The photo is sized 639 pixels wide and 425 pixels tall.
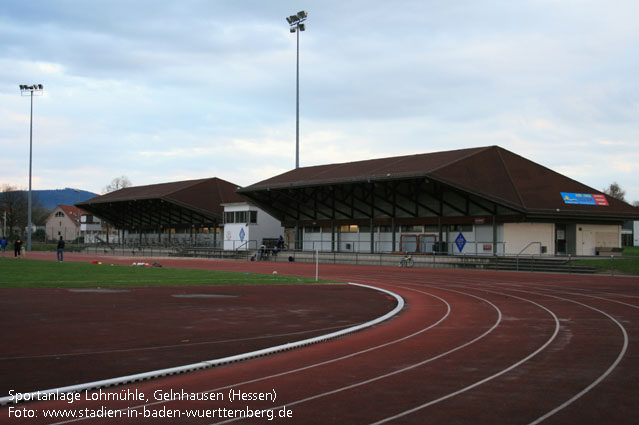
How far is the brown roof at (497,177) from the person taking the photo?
1750 inches

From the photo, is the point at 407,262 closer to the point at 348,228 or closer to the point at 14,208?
the point at 348,228

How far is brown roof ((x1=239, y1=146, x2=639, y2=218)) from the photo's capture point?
4444cm

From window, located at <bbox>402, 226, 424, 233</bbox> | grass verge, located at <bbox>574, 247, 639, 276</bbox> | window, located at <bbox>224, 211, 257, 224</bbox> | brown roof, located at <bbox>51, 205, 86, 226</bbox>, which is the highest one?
brown roof, located at <bbox>51, 205, 86, 226</bbox>

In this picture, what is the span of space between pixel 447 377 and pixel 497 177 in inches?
1625

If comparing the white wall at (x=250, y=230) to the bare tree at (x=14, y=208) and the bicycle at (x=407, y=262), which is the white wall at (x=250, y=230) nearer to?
the bicycle at (x=407, y=262)

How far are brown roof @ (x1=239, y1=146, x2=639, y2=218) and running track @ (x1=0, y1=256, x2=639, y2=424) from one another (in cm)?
3029

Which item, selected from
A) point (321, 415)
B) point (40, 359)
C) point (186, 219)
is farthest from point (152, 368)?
point (186, 219)

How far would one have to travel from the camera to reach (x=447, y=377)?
8219 millimetres

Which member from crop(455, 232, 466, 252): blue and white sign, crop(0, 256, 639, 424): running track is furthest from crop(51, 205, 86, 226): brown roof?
crop(0, 256, 639, 424): running track

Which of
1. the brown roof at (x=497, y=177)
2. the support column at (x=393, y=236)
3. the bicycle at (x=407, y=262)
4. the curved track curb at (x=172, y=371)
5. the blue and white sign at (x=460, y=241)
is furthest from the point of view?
the support column at (x=393, y=236)

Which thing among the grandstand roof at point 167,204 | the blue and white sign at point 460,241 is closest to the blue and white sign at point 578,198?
the blue and white sign at point 460,241

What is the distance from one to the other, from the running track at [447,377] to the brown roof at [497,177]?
3029 centimetres

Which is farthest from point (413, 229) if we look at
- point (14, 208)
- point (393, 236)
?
point (14, 208)

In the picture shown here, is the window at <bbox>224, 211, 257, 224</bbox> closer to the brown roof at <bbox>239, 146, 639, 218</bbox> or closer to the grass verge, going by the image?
the brown roof at <bbox>239, 146, 639, 218</bbox>
